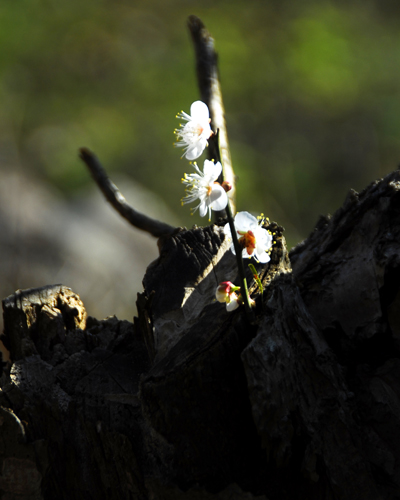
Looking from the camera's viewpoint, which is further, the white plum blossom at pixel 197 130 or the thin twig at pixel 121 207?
the thin twig at pixel 121 207

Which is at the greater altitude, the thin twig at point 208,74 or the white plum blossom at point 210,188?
the thin twig at point 208,74

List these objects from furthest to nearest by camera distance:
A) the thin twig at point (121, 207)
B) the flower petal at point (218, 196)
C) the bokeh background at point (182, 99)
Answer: the bokeh background at point (182, 99) < the thin twig at point (121, 207) < the flower petal at point (218, 196)

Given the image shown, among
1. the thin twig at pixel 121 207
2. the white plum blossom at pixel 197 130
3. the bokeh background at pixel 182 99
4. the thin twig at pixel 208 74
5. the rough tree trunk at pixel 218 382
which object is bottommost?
the rough tree trunk at pixel 218 382

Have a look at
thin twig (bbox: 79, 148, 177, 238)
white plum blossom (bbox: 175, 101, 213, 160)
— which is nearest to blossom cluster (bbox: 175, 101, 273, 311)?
white plum blossom (bbox: 175, 101, 213, 160)

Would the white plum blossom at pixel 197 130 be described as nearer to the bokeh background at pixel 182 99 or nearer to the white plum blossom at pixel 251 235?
the white plum blossom at pixel 251 235

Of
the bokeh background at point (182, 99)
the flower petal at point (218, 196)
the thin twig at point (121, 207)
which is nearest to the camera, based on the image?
the flower petal at point (218, 196)

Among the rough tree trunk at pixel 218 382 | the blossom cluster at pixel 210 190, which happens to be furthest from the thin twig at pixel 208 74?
the blossom cluster at pixel 210 190

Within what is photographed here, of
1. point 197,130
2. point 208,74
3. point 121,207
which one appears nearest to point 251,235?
point 197,130
